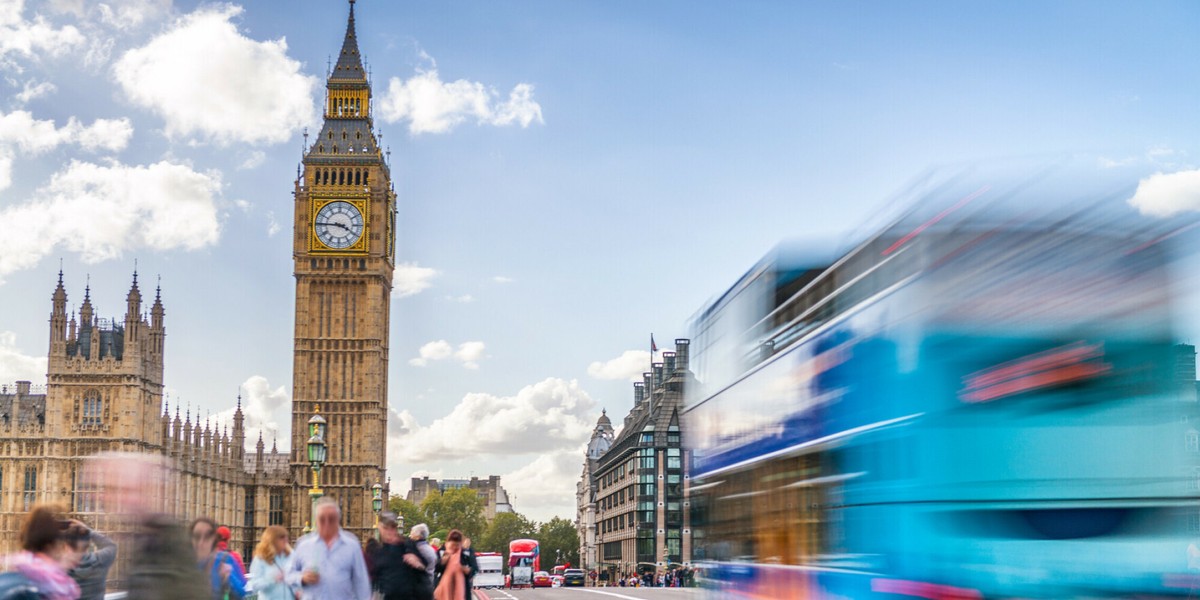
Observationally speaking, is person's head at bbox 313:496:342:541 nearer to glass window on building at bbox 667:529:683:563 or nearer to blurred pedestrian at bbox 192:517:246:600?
blurred pedestrian at bbox 192:517:246:600

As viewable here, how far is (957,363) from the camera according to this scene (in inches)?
331

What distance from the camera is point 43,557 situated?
20.1ft

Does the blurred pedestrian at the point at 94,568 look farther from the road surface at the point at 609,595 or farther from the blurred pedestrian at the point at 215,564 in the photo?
the road surface at the point at 609,595

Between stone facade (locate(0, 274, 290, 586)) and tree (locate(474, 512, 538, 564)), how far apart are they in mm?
78237

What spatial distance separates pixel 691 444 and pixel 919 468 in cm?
788

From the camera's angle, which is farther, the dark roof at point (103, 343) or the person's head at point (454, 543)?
the dark roof at point (103, 343)

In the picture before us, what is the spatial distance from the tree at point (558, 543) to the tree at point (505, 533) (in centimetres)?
186

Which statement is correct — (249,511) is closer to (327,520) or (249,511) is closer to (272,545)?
(272,545)

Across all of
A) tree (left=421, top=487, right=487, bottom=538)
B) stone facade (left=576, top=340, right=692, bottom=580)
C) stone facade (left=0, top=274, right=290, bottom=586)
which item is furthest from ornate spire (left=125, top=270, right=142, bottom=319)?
tree (left=421, top=487, right=487, bottom=538)

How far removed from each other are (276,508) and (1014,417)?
94.7 m

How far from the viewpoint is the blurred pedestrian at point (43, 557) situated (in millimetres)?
6000

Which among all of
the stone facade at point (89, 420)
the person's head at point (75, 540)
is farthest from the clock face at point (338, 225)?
the person's head at point (75, 540)

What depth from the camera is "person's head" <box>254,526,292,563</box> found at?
38.6 ft

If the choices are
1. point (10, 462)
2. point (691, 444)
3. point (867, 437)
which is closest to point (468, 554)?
point (691, 444)
